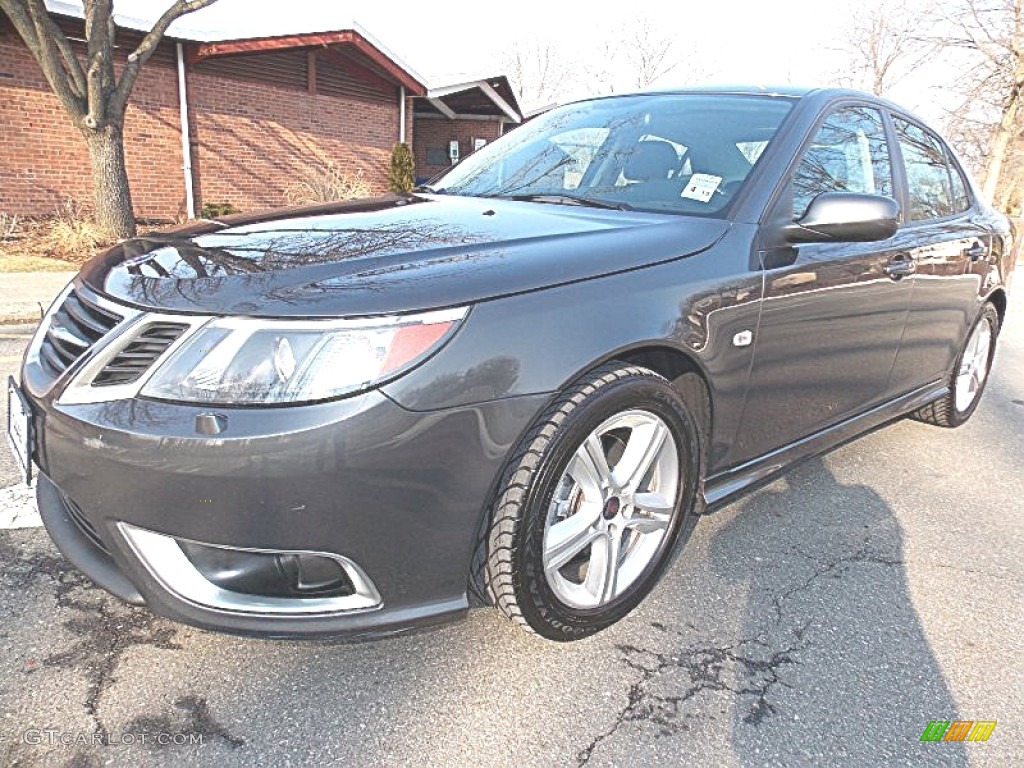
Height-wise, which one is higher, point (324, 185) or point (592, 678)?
point (324, 185)

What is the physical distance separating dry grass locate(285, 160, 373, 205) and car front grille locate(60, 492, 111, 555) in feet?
38.7

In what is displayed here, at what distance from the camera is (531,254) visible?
1914mm

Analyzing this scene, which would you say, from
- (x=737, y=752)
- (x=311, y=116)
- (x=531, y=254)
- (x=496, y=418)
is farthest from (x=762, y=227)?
(x=311, y=116)

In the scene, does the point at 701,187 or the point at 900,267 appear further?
the point at 900,267

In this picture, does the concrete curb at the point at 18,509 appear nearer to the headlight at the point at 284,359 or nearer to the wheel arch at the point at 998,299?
the headlight at the point at 284,359

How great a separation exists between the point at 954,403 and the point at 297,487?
148 inches

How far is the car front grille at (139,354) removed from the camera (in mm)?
1649

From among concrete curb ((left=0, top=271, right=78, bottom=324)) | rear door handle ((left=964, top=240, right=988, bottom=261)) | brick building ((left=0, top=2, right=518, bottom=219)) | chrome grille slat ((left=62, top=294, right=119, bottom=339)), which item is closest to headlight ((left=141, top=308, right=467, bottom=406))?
chrome grille slat ((left=62, top=294, right=119, bottom=339))

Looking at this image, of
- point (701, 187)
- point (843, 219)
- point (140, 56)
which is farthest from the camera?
point (140, 56)

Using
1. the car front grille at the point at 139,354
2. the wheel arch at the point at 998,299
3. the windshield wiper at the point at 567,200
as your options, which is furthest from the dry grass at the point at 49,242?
the wheel arch at the point at 998,299

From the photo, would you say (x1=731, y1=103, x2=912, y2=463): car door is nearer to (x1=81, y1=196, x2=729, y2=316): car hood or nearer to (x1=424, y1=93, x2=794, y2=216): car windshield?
(x1=424, y1=93, x2=794, y2=216): car windshield

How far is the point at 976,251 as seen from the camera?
3.62 meters

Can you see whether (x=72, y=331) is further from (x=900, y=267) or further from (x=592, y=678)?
(x=900, y=267)

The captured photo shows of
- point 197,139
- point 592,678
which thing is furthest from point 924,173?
point 197,139
